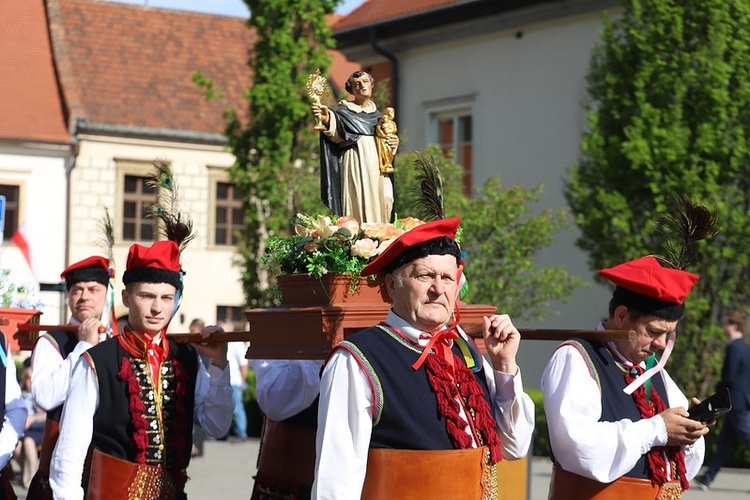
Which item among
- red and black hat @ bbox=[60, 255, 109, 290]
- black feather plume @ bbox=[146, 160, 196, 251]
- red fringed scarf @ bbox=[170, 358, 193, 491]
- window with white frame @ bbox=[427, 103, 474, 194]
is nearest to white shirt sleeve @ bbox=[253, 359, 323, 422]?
red fringed scarf @ bbox=[170, 358, 193, 491]

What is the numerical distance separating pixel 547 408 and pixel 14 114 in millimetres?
27071

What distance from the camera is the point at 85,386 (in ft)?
18.7

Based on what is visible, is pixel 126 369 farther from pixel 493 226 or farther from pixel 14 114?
pixel 14 114

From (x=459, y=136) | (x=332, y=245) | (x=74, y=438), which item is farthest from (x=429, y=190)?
(x=459, y=136)

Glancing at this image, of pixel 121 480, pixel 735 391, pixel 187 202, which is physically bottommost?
pixel 735 391

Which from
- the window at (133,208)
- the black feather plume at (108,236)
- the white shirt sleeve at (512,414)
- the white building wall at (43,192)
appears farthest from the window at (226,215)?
the white shirt sleeve at (512,414)

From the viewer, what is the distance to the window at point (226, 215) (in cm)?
3275

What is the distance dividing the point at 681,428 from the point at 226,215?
93.1 feet

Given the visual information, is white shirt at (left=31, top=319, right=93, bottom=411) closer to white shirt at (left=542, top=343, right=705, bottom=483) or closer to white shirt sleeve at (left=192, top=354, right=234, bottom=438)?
white shirt sleeve at (left=192, top=354, right=234, bottom=438)

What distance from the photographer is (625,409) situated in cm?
516

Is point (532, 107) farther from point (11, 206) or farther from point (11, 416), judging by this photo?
point (11, 416)

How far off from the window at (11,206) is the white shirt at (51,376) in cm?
2396

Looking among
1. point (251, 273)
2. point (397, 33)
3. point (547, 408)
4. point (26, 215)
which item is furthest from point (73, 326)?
point (26, 215)

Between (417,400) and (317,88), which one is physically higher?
(317,88)
